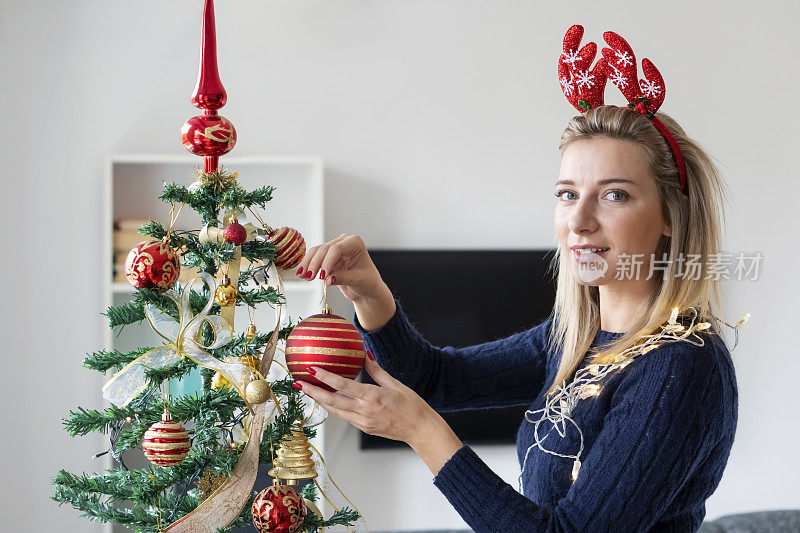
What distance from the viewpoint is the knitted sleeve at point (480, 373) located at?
164 centimetres

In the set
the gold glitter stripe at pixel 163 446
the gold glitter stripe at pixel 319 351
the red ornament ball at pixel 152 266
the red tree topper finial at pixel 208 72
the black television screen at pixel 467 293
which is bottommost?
the black television screen at pixel 467 293

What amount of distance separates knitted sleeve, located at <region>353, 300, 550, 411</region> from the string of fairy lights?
0.21 meters

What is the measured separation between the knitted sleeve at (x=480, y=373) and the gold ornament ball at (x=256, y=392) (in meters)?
0.62

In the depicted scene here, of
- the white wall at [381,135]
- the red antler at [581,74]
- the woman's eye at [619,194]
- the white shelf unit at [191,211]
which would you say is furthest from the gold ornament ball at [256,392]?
the white wall at [381,135]

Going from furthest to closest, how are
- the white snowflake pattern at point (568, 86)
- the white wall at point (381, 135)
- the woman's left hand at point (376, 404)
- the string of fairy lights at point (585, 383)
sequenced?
the white wall at point (381, 135), the white snowflake pattern at point (568, 86), the string of fairy lights at point (585, 383), the woman's left hand at point (376, 404)

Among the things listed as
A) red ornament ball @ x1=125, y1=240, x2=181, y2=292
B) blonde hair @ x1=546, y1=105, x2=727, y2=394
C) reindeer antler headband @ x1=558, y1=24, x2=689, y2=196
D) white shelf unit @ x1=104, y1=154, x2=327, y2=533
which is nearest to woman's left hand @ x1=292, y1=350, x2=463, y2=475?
red ornament ball @ x1=125, y1=240, x2=181, y2=292

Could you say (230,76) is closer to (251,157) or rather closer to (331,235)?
(251,157)

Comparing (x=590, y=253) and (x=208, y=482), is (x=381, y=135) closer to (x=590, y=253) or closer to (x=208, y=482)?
Answer: (x=590, y=253)

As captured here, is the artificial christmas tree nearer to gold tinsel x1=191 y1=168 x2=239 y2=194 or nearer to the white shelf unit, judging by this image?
→ gold tinsel x1=191 y1=168 x2=239 y2=194

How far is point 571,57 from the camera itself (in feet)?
5.01

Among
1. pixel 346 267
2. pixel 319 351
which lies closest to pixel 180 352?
pixel 319 351

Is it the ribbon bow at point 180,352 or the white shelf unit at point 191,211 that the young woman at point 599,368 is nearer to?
the ribbon bow at point 180,352

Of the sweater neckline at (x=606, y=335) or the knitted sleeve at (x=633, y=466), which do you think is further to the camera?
the sweater neckline at (x=606, y=335)

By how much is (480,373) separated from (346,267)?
17.8 inches
